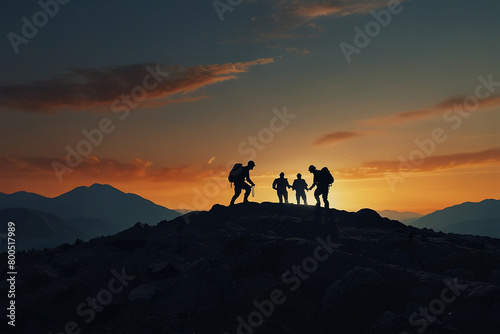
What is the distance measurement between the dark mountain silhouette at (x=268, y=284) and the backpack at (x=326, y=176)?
6.99 feet

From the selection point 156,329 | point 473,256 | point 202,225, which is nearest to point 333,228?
point 473,256

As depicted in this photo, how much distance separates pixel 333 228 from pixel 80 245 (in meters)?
17.0

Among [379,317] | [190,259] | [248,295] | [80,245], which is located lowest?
[379,317]

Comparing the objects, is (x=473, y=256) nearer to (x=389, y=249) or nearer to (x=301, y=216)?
Result: (x=389, y=249)

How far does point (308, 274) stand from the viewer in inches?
645

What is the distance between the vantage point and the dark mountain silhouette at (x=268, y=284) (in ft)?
45.6

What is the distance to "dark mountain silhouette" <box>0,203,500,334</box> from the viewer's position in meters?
13.9

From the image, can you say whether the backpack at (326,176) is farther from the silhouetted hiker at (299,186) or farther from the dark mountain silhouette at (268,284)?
the silhouetted hiker at (299,186)
